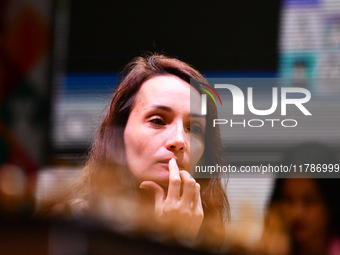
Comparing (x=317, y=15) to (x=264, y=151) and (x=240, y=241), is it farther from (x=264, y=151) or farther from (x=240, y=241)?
(x=240, y=241)

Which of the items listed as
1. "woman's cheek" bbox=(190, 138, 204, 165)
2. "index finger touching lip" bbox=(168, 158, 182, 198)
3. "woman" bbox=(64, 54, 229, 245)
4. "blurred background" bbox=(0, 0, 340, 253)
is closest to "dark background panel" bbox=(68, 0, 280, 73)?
"blurred background" bbox=(0, 0, 340, 253)

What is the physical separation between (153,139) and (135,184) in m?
0.20

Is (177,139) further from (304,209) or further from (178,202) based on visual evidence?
(304,209)

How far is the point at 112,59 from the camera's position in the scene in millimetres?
1516

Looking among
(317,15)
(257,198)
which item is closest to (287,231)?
(257,198)

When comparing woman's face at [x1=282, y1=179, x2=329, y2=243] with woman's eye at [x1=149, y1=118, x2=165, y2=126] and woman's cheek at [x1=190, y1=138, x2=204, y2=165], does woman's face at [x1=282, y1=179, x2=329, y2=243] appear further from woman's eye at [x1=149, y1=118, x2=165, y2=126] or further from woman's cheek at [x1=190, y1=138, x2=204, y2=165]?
woman's eye at [x1=149, y1=118, x2=165, y2=126]

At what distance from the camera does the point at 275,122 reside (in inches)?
54.4

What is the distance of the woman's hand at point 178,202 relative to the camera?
1.28 meters

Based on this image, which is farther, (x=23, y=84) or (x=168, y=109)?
(x=23, y=84)

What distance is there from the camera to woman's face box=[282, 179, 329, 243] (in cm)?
130

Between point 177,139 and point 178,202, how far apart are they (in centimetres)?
26

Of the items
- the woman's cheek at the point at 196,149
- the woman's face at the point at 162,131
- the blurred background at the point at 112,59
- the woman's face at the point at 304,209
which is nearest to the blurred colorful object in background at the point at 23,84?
the blurred background at the point at 112,59

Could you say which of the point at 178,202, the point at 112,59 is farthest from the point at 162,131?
the point at 112,59

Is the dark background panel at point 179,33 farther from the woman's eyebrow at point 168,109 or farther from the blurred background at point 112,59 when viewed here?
the woman's eyebrow at point 168,109
